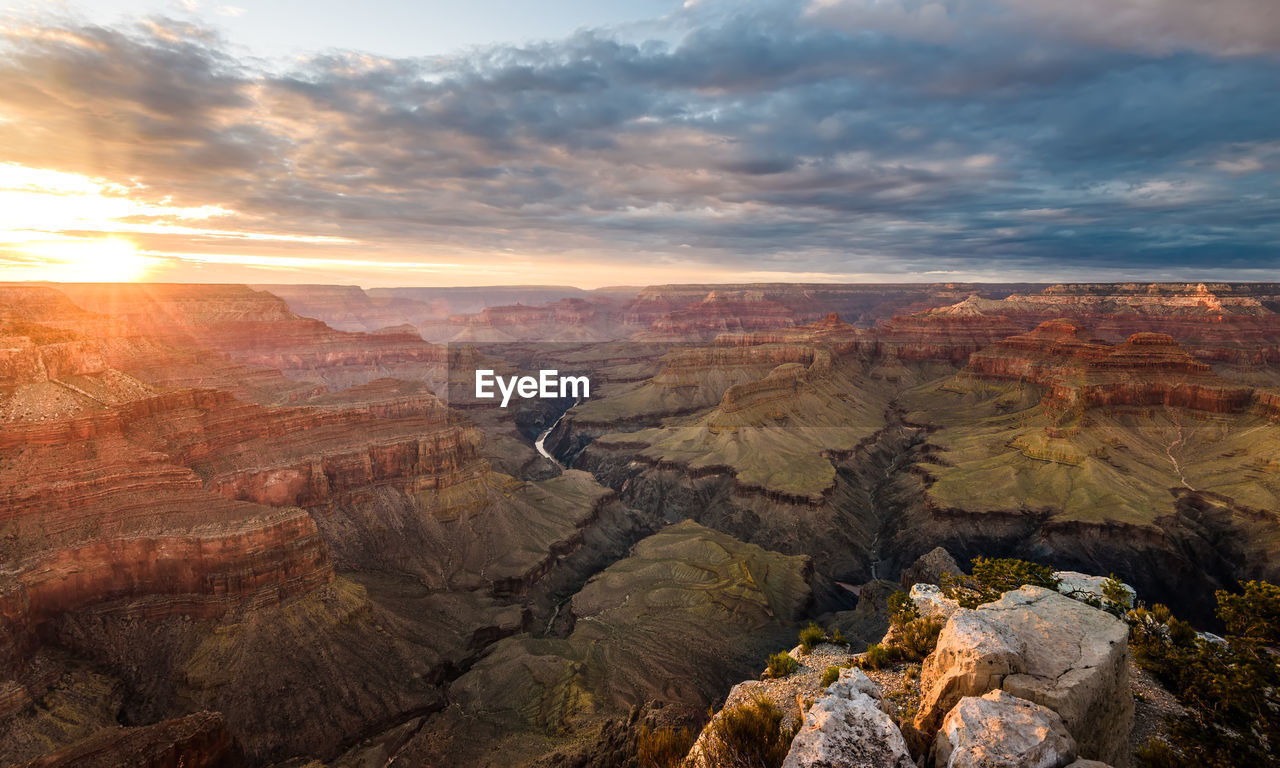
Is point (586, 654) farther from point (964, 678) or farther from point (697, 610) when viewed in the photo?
point (964, 678)

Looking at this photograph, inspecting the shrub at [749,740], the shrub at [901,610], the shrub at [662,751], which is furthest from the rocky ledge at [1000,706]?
the shrub at [901,610]

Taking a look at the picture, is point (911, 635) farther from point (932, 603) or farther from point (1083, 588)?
point (1083, 588)

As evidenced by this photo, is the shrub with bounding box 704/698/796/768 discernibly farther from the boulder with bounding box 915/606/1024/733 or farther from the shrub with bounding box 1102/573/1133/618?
the shrub with bounding box 1102/573/1133/618

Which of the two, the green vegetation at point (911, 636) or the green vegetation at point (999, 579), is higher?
the green vegetation at point (999, 579)

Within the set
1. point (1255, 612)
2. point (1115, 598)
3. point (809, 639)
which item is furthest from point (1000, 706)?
point (809, 639)

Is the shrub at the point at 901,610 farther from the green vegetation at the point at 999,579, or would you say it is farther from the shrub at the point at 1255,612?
the shrub at the point at 1255,612

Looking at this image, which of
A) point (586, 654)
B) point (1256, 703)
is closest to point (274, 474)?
point (586, 654)

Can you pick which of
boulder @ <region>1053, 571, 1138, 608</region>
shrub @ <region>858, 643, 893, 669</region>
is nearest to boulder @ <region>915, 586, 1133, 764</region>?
shrub @ <region>858, 643, 893, 669</region>
